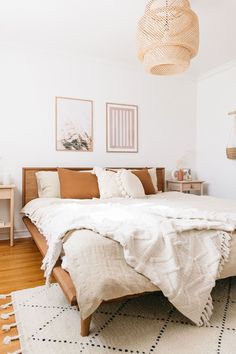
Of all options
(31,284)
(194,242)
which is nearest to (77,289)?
(194,242)

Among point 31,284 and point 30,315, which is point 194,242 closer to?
point 30,315

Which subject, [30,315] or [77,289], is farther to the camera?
[30,315]

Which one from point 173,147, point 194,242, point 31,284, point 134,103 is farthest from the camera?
point 173,147

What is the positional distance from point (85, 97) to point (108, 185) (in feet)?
4.64

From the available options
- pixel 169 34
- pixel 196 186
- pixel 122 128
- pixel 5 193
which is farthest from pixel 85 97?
pixel 196 186

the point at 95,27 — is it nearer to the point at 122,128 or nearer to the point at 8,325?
the point at 122,128

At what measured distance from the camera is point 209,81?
172 inches

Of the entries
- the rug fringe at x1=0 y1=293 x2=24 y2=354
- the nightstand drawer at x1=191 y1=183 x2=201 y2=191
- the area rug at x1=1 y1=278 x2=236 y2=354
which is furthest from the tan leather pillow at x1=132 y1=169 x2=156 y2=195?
the rug fringe at x1=0 y1=293 x2=24 y2=354

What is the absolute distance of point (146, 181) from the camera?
3516 millimetres

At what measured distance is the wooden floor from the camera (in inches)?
71.6

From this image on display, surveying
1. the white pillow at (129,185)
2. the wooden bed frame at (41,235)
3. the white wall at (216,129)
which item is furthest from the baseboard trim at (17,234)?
the white wall at (216,129)

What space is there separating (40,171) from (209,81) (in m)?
3.01

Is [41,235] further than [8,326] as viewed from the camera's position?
Yes

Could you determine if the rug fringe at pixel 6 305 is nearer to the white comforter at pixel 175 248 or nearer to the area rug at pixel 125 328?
the area rug at pixel 125 328
